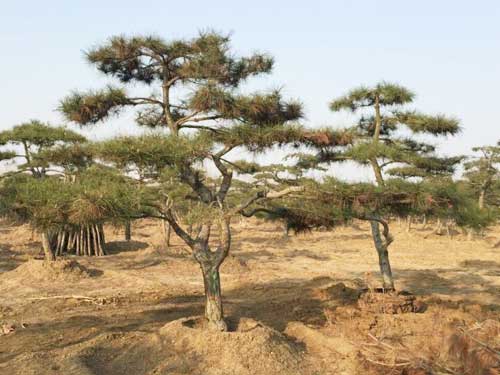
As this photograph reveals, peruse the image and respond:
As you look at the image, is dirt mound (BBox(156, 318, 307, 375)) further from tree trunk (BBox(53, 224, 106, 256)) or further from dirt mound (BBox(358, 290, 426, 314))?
tree trunk (BBox(53, 224, 106, 256))

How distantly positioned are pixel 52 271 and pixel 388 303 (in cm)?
1029

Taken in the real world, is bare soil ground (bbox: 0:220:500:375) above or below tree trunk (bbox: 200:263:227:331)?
below

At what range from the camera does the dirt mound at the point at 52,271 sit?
47.9 feet

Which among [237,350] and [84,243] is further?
[84,243]

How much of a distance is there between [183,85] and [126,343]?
168 inches

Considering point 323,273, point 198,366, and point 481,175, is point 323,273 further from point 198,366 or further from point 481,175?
point 481,175

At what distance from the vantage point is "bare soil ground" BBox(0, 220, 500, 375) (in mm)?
6469

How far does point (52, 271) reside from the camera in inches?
581

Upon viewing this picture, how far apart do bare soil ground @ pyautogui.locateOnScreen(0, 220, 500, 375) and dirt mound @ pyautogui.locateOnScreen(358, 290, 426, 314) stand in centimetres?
3

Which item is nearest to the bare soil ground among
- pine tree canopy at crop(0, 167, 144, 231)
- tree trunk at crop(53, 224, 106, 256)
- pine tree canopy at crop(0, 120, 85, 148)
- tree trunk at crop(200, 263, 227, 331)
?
tree trunk at crop(200, 263, 227, 331)

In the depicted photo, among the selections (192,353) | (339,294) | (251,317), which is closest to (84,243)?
(251,317)

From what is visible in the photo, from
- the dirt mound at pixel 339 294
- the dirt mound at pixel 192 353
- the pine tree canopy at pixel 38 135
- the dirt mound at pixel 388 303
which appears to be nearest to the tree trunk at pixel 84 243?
the pine tree canopy at pixel 38 135

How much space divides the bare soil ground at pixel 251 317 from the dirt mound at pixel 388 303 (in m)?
0.03

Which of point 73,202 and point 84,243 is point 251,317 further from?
point 84,243
